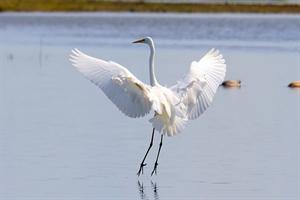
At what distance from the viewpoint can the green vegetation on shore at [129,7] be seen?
5609cm

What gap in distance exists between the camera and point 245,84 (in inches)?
848

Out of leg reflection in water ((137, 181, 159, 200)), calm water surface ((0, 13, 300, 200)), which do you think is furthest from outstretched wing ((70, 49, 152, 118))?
leg reflection in water ((137, 181, 159, 200))

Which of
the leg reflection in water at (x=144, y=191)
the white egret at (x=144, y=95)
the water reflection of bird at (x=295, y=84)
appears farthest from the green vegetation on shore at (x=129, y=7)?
the leg reflection in water at (x=144, y=191)

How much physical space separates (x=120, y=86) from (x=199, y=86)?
98cm

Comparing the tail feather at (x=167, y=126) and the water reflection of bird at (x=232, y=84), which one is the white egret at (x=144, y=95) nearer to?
the tail feather at (x=167, y=126)

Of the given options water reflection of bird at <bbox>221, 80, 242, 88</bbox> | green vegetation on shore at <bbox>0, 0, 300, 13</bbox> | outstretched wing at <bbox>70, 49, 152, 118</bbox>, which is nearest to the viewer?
outstretched wing at <bbox>70, 49, 152, 118</bbox>

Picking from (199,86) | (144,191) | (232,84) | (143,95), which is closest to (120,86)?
(143,95)

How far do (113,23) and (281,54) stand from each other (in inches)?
661

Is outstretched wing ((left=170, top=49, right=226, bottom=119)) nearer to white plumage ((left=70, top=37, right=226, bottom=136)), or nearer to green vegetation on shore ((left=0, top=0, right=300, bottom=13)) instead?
white plumage ((left=70, top=37, right=226, bottom=136))

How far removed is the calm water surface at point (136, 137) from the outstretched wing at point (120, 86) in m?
0.65

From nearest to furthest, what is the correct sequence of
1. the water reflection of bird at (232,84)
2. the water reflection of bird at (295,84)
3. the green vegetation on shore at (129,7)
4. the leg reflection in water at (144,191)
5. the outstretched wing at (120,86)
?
1. the leg reflection in water at (144,191)
2. the outstretched wing at (120,86)
3. the water reflection of bird at (295,84)
4. the water reflection of bird at (232,84)
5. the green vegetation on shore at (129,7)

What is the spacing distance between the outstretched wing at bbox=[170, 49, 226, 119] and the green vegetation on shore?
1630 inches

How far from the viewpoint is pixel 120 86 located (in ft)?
40.6

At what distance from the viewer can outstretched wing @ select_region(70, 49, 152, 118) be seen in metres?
12.4
